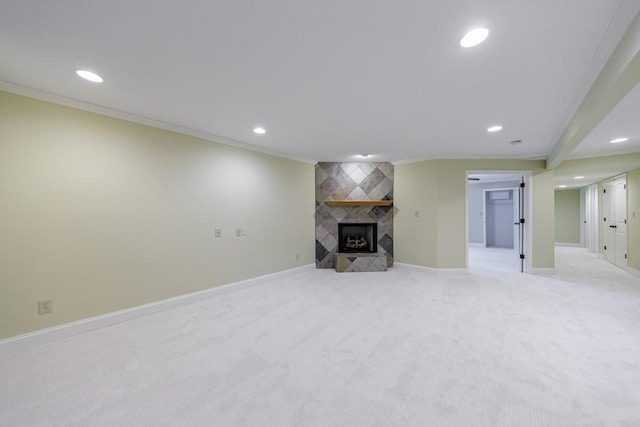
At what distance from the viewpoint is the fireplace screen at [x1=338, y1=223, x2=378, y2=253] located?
17.9ft

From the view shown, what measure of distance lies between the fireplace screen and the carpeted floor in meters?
2.14

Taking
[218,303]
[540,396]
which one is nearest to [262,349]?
[218,303]

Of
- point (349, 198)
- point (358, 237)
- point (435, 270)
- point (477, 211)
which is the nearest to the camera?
point (435, 270)

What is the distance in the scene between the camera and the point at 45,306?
92.3 inches

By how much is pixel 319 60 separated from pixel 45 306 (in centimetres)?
329

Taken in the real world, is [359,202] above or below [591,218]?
above

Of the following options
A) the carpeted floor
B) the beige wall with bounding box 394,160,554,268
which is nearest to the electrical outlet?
the carpeted floor

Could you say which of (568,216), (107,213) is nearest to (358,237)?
(107,213)

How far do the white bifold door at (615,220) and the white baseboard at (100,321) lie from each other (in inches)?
309

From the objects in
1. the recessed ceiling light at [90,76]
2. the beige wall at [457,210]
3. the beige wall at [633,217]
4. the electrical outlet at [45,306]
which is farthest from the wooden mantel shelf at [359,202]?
the beige wall at [633,217]

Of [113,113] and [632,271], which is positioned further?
[632,271]

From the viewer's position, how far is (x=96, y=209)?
2639 mm

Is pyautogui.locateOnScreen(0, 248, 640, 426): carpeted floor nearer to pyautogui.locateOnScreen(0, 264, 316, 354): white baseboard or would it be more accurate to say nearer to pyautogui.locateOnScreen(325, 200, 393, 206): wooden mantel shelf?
pyautogui.locateOnScreen(0, 264, 316, 354): white baseboard

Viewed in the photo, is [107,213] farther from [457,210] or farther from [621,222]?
[621,222]
